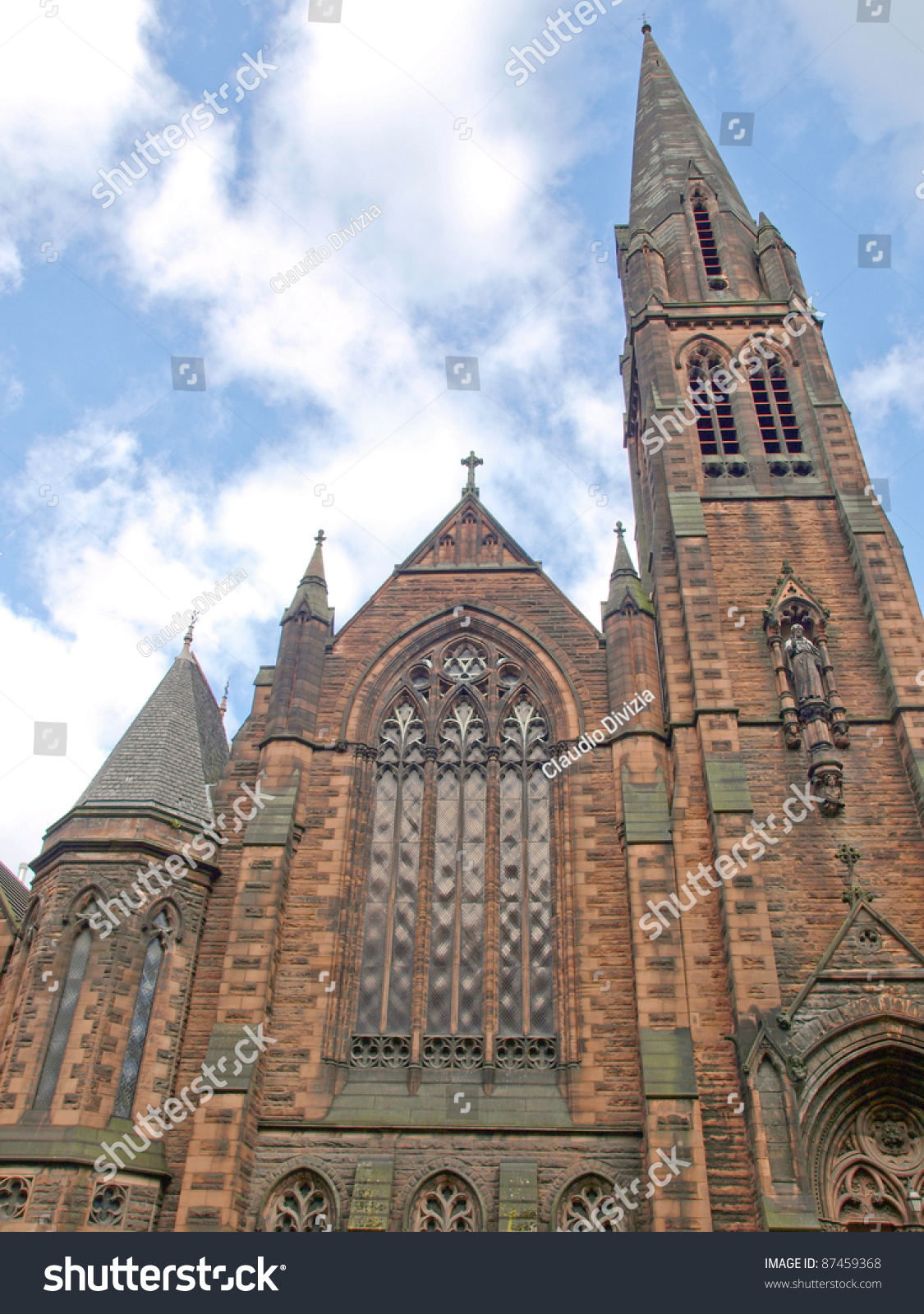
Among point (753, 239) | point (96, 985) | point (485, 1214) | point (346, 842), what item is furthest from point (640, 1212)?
point (753, 239)

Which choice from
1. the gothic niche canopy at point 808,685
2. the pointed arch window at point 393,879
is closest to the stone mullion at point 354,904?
the pointed arch window at point 393,879

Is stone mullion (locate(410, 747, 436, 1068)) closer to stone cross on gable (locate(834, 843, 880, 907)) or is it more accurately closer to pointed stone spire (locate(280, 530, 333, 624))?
pointed stone spire (locate(280, 530, 333, 624))

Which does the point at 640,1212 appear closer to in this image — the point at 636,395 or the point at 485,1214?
the point at 485,1214

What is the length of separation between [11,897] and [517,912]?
32.5 ft

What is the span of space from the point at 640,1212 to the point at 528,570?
11968 mm

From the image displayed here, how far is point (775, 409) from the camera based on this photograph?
79.2 feet

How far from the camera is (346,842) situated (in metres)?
17.9

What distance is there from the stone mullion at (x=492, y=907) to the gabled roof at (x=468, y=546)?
4.76m

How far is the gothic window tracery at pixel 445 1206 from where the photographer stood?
46.7ft

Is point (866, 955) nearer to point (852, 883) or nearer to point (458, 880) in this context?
point (852, 883)

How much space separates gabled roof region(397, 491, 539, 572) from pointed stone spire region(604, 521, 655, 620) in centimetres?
180

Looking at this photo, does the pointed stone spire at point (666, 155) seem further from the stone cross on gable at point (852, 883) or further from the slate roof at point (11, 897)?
the slate roof at point (11, 897)

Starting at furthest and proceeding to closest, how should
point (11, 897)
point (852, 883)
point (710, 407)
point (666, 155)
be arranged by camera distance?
point (666, 155), point (710, 407), point (11, 897), point (852, 883)

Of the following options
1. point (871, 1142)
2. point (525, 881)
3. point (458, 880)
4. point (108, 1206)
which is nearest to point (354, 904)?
point (458, 880)
